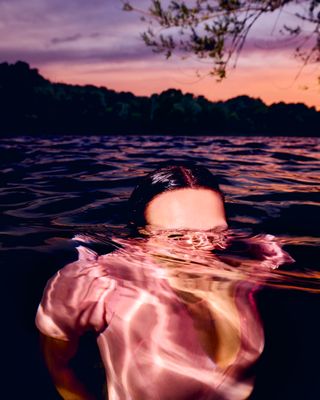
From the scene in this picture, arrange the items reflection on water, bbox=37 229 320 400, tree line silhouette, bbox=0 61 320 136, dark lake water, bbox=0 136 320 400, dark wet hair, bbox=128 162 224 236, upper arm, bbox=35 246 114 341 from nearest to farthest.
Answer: reflection on water, bbox=37 229 320 400
upper arm, bbox=35 246 114 341
dark lake water, bbox=0 136 320 400
dark wet hair, bbox=128 162 224 236
tree line silhouette, bbox=0 61 320 136

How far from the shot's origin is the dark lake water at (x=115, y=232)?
7.55ft

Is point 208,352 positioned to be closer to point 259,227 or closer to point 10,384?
point 10,384

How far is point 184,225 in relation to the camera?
2312 mm

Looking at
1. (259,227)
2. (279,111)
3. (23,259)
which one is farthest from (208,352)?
(279,111)

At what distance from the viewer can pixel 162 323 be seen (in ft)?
5.42

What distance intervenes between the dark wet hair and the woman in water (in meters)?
Answer: 0.21

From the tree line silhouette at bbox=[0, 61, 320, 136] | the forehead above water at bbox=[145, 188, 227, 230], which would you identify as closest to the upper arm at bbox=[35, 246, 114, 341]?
the forehead above water at bbox=[145, 188, 227, 230]

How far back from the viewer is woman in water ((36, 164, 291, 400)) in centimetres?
157

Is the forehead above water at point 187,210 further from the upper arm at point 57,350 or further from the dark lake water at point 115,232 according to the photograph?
the upper arm at point 57,350

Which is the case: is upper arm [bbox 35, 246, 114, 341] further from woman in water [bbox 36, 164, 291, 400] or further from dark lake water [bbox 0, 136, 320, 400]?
dark lake water [bbox 0, 136, 320, 400]

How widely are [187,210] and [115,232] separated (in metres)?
0.98

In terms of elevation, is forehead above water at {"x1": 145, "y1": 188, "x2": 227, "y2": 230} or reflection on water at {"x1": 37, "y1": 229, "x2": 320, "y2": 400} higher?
forehead above water at {"x1": 145, "y1": 188, "x2": 227, "y2": 230}

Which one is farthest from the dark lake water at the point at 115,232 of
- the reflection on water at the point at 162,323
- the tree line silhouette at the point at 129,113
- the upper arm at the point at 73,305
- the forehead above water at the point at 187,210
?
the tree line silhouette at the point at 129,113

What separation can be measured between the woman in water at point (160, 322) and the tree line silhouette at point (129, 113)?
19912 millimetres
